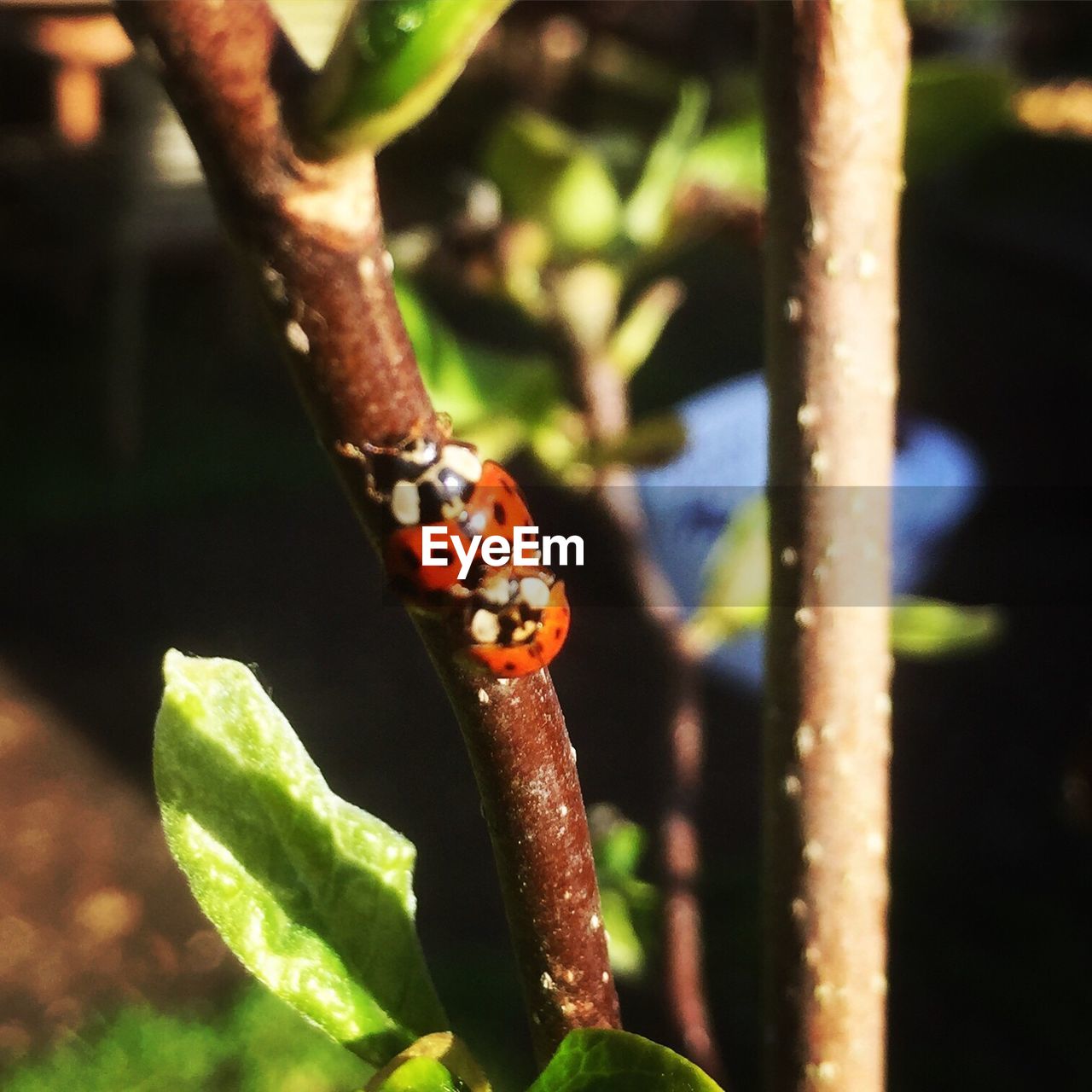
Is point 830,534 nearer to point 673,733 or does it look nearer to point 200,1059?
point 673,733

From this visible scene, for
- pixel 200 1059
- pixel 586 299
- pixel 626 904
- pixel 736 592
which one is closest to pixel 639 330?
pixel 586 299

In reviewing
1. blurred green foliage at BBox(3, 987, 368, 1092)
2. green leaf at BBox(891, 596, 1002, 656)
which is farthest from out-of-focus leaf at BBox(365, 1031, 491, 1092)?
blurred green foliage at BBox(3, 987, 368, 1092)

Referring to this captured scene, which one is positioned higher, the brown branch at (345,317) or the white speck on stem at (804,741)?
the brown branch at (345,317)

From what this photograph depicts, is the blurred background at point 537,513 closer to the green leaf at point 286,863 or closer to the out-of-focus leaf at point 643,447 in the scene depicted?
the out-of-focus leaf at point 643,447

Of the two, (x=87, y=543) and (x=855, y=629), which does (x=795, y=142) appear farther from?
(x=87, y=543)

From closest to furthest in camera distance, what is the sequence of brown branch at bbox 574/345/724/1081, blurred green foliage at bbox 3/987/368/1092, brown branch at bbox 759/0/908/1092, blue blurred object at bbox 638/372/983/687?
brown branch at bbox 759/0/908/1092 → brown branch at bbox 574/345/724/1081 → blue blurred object at bbox 638/372/983/687 → blurred green foliage at bbox 3/987/368/1092

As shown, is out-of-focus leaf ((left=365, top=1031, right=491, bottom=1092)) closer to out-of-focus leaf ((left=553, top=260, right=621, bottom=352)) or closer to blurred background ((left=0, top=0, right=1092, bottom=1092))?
blurred background ((left=0, top=0, right=1092, bottom=1092))

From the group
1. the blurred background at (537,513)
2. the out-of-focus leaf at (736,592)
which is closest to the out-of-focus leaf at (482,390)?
the blurred background at (537,513)
